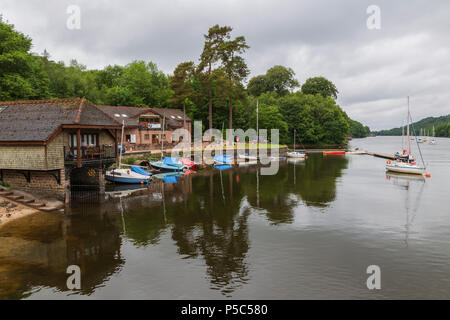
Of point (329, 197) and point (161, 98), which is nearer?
point (329, 197)

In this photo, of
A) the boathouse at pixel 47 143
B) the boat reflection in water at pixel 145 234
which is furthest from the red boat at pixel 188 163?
the boathouse at pixel 47 143

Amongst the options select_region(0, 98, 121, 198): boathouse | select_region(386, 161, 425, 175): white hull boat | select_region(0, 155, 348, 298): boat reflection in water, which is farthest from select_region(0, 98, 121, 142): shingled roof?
select_region(386, 161, 425, 175): white hull boat

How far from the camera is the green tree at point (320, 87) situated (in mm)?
143625

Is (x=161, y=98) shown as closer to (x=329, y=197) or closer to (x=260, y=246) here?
(x=329, y=197)

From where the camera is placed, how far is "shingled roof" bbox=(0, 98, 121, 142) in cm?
2692

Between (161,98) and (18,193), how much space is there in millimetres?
73878

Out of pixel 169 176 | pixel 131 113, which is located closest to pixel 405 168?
pixel 169 176

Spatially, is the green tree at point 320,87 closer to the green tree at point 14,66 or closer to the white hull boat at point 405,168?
the white hull boat at point 405,168

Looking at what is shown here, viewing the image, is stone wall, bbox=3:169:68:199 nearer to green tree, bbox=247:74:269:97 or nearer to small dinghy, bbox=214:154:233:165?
small dinghy, bbox=214:154:233:165

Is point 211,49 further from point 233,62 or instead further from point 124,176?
point 124,176

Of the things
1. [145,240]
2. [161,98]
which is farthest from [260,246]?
[161,98]

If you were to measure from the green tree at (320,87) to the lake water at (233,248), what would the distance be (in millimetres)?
116205

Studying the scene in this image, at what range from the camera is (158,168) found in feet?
169

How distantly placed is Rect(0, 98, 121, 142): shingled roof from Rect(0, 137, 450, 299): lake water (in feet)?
23.9
